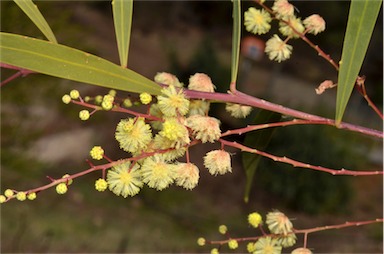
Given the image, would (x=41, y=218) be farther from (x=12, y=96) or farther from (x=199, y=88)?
(x=199, y=88)

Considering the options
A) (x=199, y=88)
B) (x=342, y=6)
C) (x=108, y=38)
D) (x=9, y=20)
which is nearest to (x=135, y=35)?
(x=108, y=38)

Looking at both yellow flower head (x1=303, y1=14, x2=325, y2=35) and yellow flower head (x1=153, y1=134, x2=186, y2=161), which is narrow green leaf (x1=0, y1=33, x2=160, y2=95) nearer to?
yellow flower head (x1=153, y1=134, x2=186, y2=161)

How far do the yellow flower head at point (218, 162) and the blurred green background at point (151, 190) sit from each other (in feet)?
4.58

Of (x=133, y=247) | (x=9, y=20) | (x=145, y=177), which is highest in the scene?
(x=9, y=20)

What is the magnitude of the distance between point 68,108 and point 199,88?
1793 mm

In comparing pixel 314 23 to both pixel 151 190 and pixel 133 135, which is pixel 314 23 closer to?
pixel 133 135

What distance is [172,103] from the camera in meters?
0.44

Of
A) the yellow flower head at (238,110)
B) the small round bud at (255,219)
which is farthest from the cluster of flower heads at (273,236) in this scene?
the yellow flower head at (238,110)

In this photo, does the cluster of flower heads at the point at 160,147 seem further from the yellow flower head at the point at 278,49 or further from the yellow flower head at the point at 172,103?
the yellow flower head at the point at 278,49

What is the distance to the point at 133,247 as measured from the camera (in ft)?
7.23

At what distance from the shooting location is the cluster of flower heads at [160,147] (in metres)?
0.43

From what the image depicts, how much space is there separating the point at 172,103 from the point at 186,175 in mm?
61

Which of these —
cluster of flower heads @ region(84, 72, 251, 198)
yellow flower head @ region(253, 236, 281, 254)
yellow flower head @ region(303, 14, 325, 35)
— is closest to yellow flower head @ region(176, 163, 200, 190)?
cluster of flower heads @ region(84, 72, 251, 198)

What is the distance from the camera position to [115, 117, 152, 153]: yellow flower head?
0.44 metres
